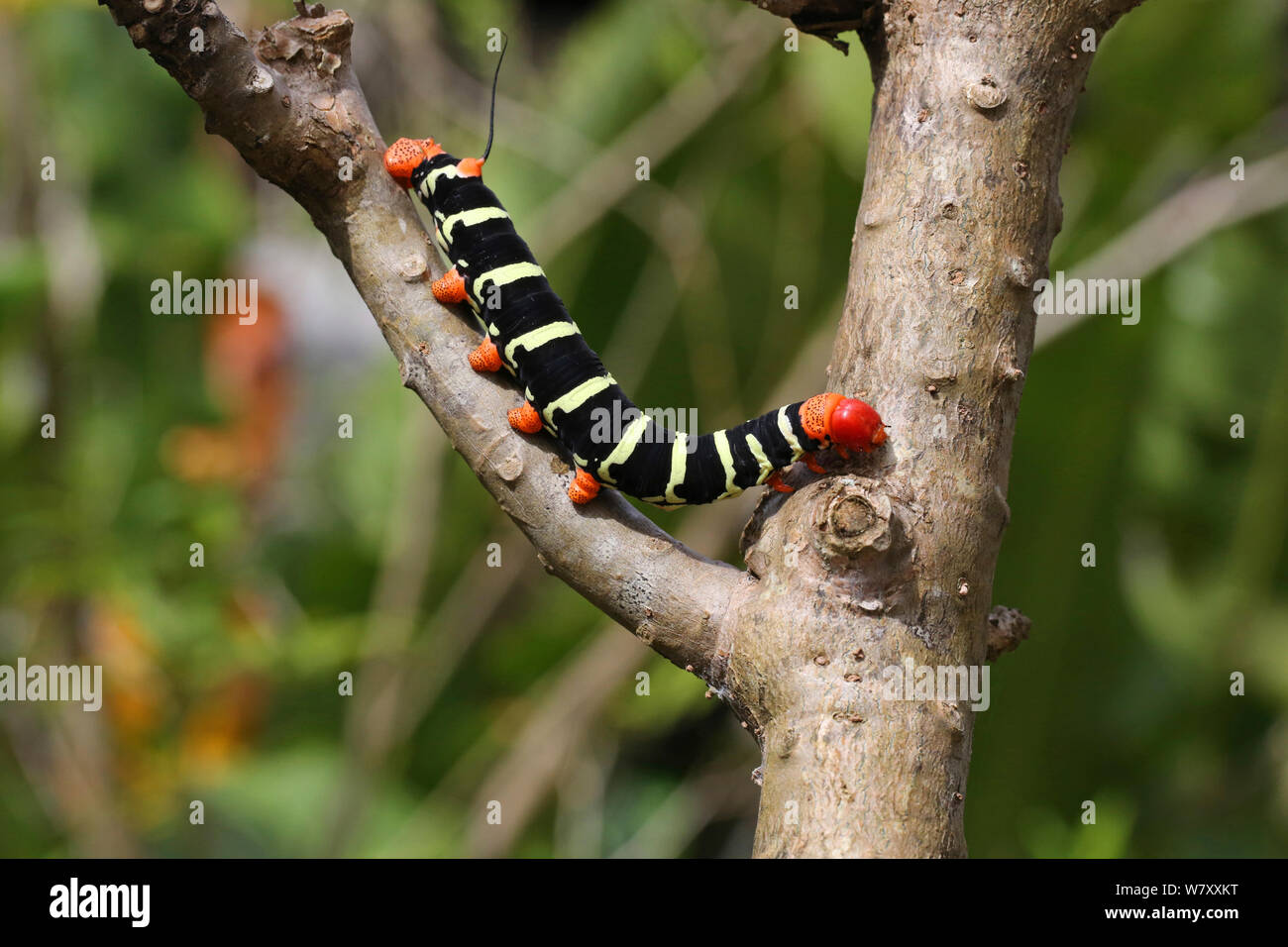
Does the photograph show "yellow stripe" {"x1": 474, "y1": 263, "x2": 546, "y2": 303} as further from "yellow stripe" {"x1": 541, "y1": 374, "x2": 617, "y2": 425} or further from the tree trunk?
the tree trunk

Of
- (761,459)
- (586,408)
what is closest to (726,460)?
(761,459)

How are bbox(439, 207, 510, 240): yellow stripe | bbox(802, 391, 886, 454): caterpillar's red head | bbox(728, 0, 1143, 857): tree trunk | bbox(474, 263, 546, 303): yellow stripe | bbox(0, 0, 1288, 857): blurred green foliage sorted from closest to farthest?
bbox(728, 0, 1143, 857): tree trunk < bbox(802, 391, 886, 454): caterpillar's red head < bbox(474, 263, 546, 303): yellow stripe < bbox(439, 207, 510, 240): yellow stripe < bbox(0, 0, 1288, 857): blurred green foliage

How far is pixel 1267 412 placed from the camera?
4707mm

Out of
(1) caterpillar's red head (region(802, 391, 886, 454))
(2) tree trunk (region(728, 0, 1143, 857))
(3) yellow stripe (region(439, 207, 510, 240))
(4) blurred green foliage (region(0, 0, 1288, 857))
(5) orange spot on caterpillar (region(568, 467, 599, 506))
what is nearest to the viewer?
(2) tree trunk (region(728, 0, 1143, 857))

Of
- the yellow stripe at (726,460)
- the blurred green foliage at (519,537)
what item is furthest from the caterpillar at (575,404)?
the blurred green foliage at (519,537)

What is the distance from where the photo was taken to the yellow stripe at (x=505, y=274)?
2082 millimetres

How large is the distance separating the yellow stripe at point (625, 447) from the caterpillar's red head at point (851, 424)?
40cm

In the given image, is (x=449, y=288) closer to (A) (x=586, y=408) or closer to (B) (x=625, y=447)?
(A) (x=586, y=408)

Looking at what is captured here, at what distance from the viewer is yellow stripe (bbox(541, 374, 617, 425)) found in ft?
6.43

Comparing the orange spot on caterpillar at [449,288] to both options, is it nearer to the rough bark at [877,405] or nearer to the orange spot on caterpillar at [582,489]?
the rough bark at [877,405]

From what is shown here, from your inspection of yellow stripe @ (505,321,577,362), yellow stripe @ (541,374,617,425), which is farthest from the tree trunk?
yellow stripe @ (505,321,577,362)

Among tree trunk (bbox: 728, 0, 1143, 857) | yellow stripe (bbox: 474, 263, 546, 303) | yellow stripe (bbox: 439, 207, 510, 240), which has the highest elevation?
yellow stripe (bbox: 439, 207, 510, 240)

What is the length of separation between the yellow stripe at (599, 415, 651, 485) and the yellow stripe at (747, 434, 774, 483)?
0.21 meters
